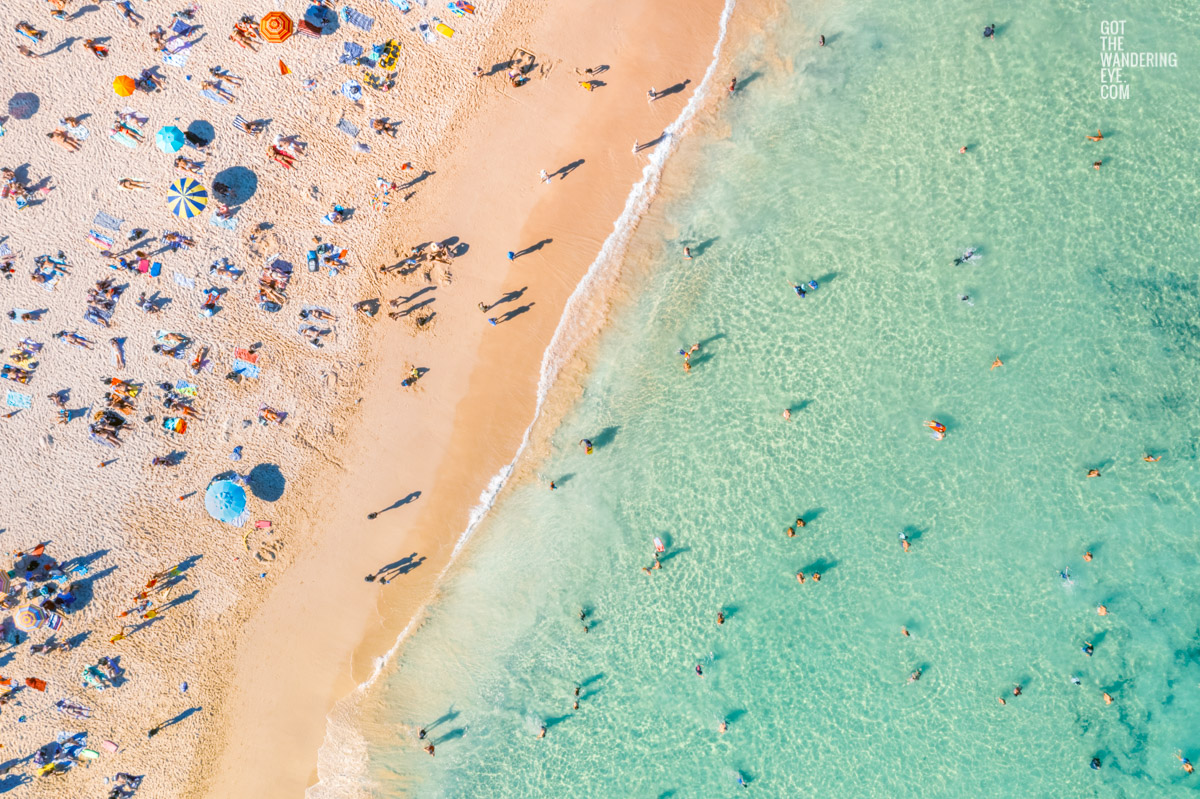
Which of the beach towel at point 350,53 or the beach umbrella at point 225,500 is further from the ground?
the beach towel at point 350,53

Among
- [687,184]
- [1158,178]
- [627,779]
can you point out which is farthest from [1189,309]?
[627,779]

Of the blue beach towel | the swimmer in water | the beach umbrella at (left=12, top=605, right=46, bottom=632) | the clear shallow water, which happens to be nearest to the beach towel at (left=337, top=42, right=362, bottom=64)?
the blue beach towel

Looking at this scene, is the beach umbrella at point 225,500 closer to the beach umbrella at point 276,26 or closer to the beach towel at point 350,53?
the beach towel at point 350,53

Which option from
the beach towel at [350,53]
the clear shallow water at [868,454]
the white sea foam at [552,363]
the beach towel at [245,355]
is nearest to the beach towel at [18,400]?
the beach towel at [245,355]

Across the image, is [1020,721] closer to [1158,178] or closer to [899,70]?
[1158,178]

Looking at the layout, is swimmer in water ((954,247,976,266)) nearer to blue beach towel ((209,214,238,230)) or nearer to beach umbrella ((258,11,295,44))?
beach umbrella ((258,11,295,44))
